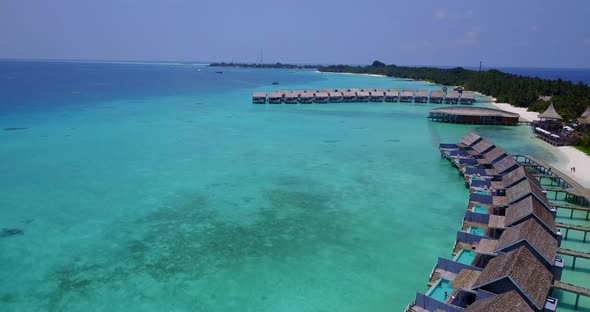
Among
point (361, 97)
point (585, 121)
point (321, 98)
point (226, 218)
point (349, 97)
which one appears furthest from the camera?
point (361, 97)

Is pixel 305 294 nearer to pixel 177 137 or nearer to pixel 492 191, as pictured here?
pixel 492 191

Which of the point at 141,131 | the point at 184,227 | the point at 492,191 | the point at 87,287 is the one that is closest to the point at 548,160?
the point at 492,191

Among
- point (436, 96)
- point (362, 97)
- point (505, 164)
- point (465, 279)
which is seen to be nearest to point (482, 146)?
point (505, 164)

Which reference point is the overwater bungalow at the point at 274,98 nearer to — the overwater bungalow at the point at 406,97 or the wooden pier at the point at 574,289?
the overwater bungalow at the point at 406,97

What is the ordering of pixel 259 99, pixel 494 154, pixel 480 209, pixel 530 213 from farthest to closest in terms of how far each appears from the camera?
1. pixel 259 99
2. pixel 494 154
3. pixel 480 209
4. pixel 530 213

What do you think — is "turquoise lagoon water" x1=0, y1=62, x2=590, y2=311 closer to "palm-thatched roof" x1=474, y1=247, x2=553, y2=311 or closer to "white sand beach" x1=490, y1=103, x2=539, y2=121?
"palm-thatched roof" x1=474, y1=247, x2=553, y2=311

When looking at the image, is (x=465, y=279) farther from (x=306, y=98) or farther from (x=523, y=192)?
(x=306, y=98)
